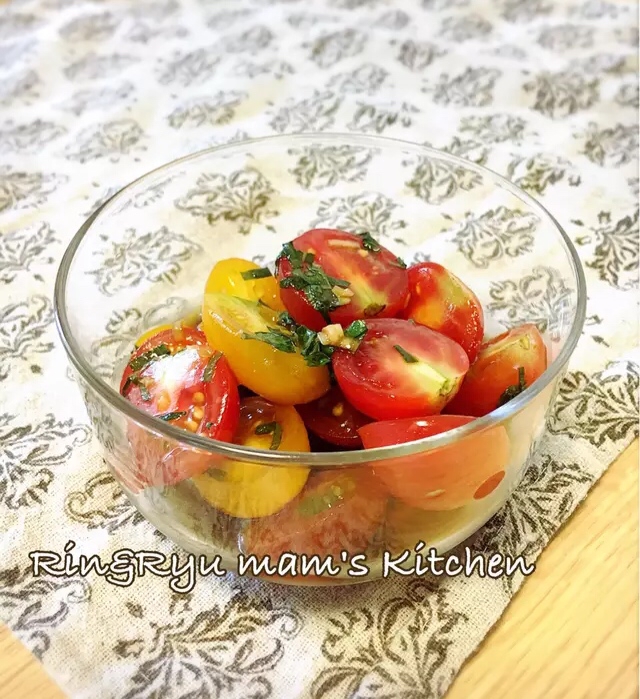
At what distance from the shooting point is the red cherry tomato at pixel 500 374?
570mm

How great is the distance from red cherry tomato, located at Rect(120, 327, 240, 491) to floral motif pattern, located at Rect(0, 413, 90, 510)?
0.12m

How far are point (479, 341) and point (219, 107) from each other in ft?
2.23

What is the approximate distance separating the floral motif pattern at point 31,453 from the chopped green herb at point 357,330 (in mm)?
277

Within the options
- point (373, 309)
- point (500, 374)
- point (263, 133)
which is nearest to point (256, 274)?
point (373, 309)

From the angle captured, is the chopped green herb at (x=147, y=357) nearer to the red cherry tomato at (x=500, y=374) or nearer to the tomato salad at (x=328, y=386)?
the tomato salad at (x=328, y=386)

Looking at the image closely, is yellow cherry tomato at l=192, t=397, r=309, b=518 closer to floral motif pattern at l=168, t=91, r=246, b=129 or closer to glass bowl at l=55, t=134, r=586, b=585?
glass bowl at l=55, t=134, r=586, b=585

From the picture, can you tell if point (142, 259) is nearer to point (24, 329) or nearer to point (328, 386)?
point (24, 329)

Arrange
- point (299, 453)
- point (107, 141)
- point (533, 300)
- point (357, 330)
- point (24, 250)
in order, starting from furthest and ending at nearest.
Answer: point (107, 141) → point (24, 250) → point (533, 300) → point (357, 330) → point (299, 453)

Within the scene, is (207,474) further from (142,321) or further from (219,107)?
(219,107)

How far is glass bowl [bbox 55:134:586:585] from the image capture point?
455 mm

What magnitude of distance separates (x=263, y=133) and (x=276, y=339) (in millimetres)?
622

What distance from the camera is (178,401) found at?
52 cm

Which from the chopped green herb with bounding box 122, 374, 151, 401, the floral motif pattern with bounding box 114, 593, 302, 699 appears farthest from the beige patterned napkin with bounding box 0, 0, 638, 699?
the chopped green herb with bounding box 122, 374, 151, 401

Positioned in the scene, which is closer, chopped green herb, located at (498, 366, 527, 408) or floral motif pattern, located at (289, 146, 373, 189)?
chopped green herb, located at (498, 366, 527, 408)
